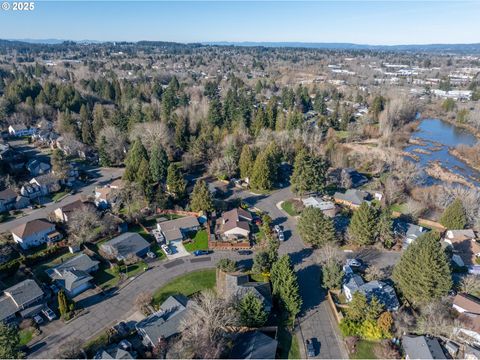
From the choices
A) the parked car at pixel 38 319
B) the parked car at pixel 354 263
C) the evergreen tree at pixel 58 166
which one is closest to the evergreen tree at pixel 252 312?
the parked car at pixel 354 263

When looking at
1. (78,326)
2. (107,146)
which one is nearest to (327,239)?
(78,326)

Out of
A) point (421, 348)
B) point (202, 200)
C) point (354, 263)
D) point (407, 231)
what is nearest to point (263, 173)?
point (202, 200)

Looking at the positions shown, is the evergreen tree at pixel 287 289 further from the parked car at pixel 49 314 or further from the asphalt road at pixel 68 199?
the asphalt road at pixel 68 199

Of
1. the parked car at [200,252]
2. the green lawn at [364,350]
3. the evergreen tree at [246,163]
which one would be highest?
the evergreen tree at [246,163]

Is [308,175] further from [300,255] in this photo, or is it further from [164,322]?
[164,322]

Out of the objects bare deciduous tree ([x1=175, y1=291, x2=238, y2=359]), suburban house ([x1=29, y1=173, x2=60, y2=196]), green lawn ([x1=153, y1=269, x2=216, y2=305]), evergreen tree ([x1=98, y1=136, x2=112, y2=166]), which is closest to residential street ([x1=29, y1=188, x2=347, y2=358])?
green lawn ([x1=153, y1=269, x2=216, y2=305])

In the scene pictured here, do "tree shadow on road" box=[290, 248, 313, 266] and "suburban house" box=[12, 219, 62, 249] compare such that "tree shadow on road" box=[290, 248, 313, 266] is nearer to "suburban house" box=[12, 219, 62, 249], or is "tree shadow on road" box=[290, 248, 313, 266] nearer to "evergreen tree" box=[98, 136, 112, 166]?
"suburban house" box=[12, 219, 62, 249]

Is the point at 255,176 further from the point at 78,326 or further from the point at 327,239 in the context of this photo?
the point at 78,326
